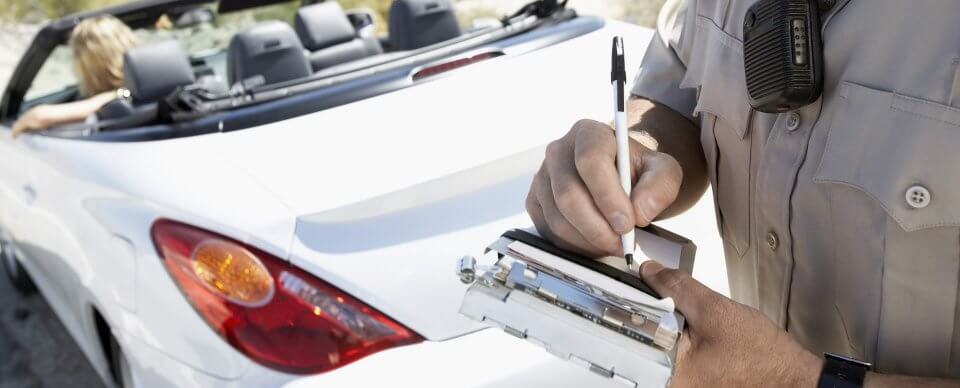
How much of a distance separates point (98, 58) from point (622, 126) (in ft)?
10.5

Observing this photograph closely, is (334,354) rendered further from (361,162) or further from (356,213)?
(361,162)

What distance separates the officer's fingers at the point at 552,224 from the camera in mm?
909

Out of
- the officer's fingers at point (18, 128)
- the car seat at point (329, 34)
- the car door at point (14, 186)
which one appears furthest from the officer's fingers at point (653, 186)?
the car seat at point (329, 34)

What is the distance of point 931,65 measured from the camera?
738mm

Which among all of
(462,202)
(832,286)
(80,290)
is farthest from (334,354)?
(80,290)

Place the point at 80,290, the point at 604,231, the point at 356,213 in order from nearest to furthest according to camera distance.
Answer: the point at 604,231, the point at 356,213, the point at 80,290

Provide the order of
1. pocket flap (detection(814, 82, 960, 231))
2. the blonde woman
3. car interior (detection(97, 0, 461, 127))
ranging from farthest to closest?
the blonde woman, car interior (detection(97, 0, 461, 127)), pocket flap (detection(814, 82, 960, 231))

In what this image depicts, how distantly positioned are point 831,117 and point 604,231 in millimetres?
264

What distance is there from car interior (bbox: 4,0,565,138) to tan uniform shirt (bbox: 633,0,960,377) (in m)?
1.43

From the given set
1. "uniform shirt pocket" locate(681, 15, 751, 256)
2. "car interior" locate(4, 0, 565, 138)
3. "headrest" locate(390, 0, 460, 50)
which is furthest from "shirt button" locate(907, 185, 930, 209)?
"headrest" locate(390, 0, 460, 50)

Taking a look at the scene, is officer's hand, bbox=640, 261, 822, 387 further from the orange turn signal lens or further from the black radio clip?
the orange turn signal lens

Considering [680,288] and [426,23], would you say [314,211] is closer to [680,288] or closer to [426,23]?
[680,288]

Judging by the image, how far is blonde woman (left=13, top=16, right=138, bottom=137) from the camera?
3.34 meters

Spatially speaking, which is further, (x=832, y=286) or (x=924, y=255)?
(x=832, y=286)
